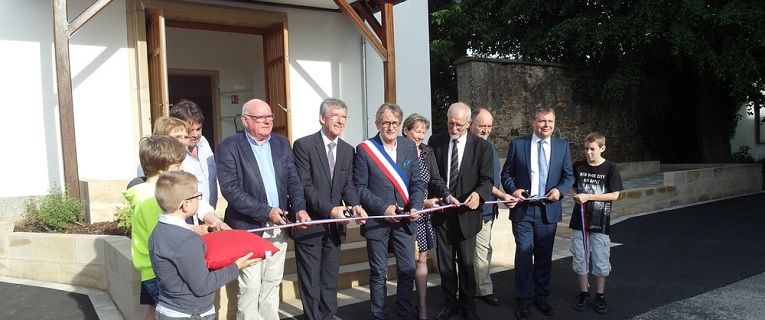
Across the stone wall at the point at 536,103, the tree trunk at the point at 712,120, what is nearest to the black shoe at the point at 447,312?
the stone wall at the point at 536,103

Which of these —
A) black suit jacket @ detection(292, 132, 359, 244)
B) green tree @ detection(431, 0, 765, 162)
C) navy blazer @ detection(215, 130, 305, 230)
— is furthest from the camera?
green tree @ detection(431, 0, 765, 162)

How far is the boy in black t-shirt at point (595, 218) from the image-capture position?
167 inches

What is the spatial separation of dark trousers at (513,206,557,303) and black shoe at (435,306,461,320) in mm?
515

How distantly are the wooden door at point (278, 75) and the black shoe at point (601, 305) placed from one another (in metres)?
5.09

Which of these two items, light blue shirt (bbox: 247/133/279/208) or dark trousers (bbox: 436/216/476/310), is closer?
light blue shirt (bbox: 247/133/279/208)

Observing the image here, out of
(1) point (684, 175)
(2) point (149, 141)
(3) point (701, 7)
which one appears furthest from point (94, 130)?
(3) point (701, 7)

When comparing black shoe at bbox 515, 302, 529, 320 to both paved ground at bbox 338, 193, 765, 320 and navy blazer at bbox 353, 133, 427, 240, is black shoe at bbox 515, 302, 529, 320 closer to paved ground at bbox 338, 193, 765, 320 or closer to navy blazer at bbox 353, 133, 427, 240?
paved ground at bbox 338, 193, 765, 320

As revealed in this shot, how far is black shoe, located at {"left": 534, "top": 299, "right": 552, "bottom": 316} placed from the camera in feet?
13.8

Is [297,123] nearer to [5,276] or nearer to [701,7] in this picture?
[5,276]

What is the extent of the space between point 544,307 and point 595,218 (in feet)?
2.63

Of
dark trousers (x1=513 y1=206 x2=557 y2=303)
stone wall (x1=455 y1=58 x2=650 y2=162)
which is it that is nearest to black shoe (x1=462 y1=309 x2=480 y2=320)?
dark trousers (x1=513 y1=206 x2=557 y2=303)

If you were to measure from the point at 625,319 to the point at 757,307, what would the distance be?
115 centimetres

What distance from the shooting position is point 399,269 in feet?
12.5

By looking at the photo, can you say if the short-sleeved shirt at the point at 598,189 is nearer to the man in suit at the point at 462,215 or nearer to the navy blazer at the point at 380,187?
the man in suit at the point at 462,215
